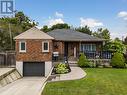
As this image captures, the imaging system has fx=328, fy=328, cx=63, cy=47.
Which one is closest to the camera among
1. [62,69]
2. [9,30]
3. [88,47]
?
[62,69]

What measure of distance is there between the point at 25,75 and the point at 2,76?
1115 cm

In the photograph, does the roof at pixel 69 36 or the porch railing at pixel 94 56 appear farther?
the roof at pixel 69 36

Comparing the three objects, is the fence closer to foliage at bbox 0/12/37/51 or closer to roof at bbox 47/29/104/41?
roof at bbox 47/29/104/41

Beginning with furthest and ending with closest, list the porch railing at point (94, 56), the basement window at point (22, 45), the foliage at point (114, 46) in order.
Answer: the foliage at point (114, 46), the porch railing at point (94, 56), the basement window at point (22, 45)

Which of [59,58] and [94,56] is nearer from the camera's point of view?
[59,58]

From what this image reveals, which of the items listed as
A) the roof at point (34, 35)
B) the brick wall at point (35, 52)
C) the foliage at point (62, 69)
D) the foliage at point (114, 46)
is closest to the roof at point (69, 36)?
the roof at point (34, 35)

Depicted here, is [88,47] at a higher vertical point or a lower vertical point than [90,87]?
higher

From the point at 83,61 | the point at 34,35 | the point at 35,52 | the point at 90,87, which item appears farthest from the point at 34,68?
the point at 90,87

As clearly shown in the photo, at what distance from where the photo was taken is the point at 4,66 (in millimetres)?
42969

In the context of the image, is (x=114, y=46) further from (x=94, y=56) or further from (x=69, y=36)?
(x=69, y=36)

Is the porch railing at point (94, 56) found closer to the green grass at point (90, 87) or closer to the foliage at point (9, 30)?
the green grass at point (90, 87)

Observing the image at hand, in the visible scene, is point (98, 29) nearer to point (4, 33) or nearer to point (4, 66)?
point (4, 33)

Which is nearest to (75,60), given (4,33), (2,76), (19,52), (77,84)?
(19,52)

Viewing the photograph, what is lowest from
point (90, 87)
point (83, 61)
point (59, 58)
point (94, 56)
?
point (90, 87)
